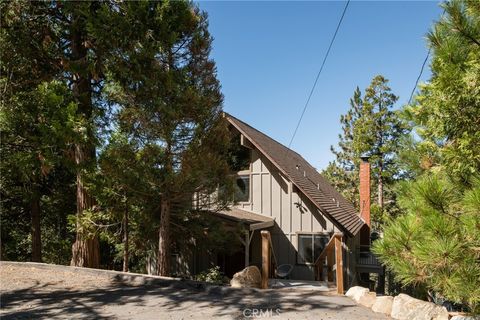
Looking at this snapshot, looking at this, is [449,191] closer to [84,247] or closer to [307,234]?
[84,247]

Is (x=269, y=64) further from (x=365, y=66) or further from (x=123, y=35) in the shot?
(x=123, y=35)

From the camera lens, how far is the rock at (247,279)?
9750 mm

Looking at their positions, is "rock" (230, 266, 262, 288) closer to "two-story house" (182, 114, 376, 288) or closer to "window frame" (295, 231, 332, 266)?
"two-story house" (182, 114, 376, 288)

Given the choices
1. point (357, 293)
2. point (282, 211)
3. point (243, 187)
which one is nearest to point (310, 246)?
point (282, 211)

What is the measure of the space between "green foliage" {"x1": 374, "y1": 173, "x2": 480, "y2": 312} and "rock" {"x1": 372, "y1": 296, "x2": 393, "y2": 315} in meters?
4.79

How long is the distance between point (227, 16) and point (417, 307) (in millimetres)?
10016

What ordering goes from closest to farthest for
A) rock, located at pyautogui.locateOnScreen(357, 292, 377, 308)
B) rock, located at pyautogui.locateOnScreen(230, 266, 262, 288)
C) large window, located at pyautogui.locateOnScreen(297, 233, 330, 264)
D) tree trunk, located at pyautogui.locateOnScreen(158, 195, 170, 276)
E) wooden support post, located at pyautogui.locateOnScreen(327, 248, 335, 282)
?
rock, located at pyautogui.locateOnScreen(357, 292, 377, 308), rock, located at pyautogui.locateOnScreen(230, 266, 262, 288), tree trunk, located at pyautogui.locateOnScreen(158, 195, 170, 276), wooden support post, located at pyautogui.locateOnScreen(327, 248, 335, 282), large window, located at pyautogui.locateOnScreen(297, 233, 330, 264)

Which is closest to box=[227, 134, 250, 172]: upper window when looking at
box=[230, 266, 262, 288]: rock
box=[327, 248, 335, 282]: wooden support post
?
box=[327, 248, 335, 282]: wooden support post

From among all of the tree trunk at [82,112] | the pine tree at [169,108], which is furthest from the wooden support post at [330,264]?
the tree trunk at [82,112]

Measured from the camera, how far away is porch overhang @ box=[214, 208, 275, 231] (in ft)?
45.1

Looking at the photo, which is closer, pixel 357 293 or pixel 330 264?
pixel 357 293

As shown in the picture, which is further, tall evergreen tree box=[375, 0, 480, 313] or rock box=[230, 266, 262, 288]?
rock box=[230, 266, 262, 288]

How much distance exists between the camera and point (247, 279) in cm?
987

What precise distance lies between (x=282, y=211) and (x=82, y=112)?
354 inches
